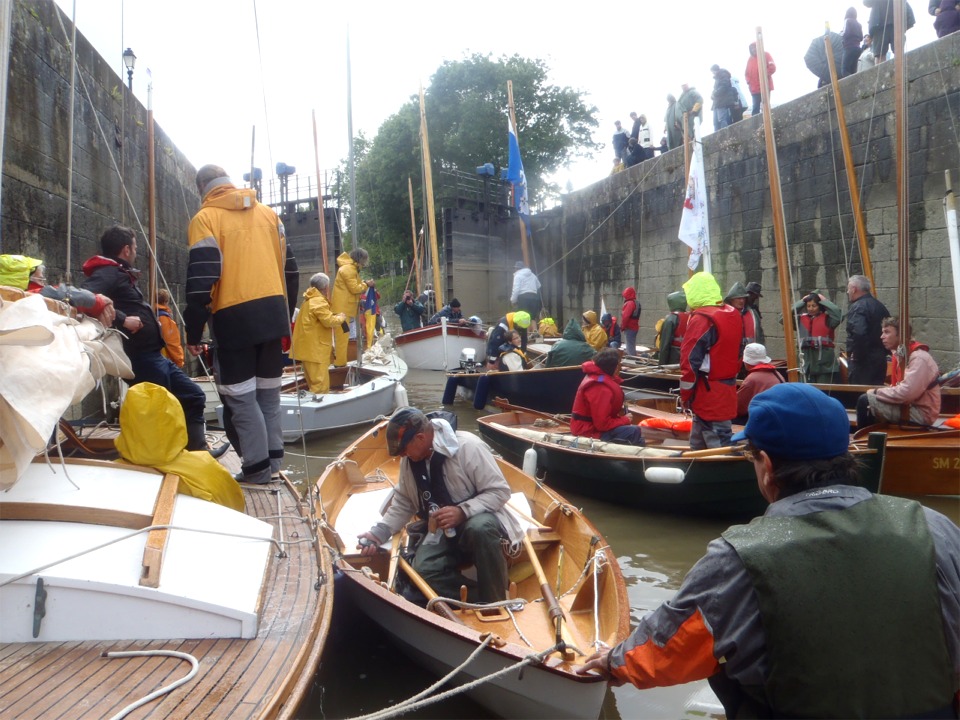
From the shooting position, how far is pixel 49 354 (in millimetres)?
2389

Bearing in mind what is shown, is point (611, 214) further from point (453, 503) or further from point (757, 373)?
point (453, 503)

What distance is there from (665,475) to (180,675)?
13.2 ft

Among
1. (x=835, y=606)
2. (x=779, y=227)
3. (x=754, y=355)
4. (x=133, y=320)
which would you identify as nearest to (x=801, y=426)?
(x=835, y=606)

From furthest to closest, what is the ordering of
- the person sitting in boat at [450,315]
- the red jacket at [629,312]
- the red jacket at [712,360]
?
the person sitting in boat at [450,315] < the red jacket at [629,312] < the red jacket at [712,360]

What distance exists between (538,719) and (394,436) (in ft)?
4.29

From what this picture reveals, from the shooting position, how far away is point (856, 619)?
1.43 metres

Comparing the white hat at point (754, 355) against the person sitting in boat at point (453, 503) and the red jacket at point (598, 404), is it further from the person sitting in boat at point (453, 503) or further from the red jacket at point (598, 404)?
the person sitting in boat at point (453, 503)

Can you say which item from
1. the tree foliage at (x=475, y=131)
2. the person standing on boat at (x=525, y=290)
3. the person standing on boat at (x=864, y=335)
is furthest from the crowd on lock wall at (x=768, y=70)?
the tree foliage at (x=475, y=131)

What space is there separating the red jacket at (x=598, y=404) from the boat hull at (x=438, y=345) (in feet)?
33.0

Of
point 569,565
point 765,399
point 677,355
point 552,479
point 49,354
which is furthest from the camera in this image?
point 677,355

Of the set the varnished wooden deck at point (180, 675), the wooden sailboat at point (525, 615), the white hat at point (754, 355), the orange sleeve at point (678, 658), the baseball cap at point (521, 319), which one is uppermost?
the baseball cap at point (521, 319)

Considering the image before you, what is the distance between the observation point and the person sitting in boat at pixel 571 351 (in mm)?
9828

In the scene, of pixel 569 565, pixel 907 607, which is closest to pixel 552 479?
pixel 569 565

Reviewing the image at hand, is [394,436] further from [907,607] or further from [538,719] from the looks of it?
[907,607]
